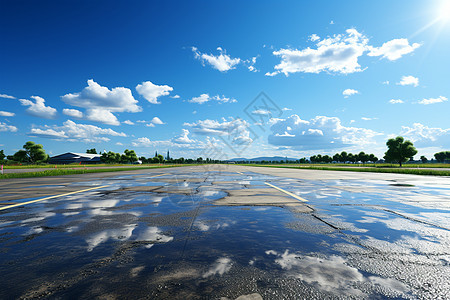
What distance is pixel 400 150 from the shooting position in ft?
245

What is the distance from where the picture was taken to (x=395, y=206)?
6133 mm

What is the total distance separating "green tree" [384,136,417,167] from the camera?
72900mm

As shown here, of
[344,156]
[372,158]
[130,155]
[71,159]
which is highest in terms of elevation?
[344,156]

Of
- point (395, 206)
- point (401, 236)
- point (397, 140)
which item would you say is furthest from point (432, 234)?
point (397, 140)

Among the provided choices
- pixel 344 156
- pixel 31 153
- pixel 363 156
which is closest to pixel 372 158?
pixel 363 156

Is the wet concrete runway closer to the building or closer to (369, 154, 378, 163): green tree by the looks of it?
the building

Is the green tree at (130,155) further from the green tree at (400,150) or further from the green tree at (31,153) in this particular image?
the green tree at (400,150)

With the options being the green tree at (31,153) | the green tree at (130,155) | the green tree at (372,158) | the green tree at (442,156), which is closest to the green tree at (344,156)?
the green tree at (372,158)

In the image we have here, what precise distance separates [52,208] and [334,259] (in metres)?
6.60

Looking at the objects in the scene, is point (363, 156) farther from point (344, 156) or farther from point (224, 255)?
point (224, 255)

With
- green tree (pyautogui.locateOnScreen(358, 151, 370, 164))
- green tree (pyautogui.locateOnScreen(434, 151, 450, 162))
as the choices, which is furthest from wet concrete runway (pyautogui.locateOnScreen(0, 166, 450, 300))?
green tree (pyautogui.locateOnScreen(434, 151, 450, 162))

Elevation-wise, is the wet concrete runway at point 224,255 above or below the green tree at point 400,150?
below

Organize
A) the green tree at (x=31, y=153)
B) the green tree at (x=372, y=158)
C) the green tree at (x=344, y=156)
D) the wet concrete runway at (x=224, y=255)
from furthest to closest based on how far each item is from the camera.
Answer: the green tree at (x=344, y=156) < the green tree at (x=372, y=158) < the green tree at (x=31, y=153) < the wet concrete runway at (x=224, y=255)

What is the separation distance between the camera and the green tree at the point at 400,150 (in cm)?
7290
